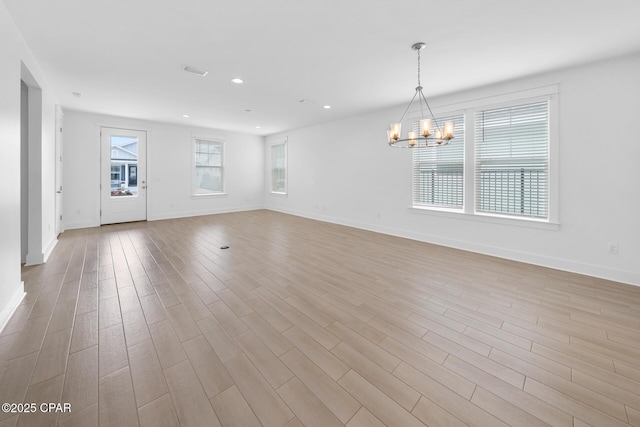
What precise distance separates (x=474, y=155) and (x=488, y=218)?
1.04 m

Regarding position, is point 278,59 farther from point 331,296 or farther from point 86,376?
point 86,376

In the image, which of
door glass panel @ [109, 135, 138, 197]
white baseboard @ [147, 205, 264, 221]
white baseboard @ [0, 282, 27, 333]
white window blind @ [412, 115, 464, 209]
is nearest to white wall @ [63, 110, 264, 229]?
white baseboard @ [147, 205, 264, 221]

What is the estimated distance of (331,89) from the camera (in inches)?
167

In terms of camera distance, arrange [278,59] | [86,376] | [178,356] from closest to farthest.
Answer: [86,376] < [178,356] < [278,59]

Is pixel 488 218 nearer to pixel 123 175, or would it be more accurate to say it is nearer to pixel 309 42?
pixel 309 42

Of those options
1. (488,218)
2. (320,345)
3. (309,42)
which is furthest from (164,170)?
(488,218)

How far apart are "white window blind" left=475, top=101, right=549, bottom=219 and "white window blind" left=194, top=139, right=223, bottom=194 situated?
6919 mm

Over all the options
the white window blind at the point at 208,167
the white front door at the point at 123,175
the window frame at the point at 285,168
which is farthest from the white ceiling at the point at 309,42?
the window frame at the point at 285,168

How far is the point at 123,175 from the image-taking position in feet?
21.0

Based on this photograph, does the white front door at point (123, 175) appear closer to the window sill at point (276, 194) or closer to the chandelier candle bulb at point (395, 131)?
the window sill at point (276, 194)

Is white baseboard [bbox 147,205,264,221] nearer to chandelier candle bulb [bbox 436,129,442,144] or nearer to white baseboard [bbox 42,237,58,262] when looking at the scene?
white baseboard [bbox 42,237,58,262]

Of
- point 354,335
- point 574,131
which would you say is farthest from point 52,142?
point 574,131

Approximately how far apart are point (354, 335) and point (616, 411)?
1.43m

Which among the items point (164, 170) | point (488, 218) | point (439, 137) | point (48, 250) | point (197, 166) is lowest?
point (48, 250)
